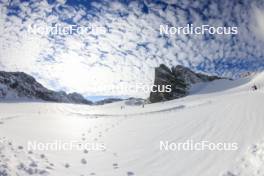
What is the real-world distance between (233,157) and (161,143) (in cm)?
360

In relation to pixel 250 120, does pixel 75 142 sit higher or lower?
lower

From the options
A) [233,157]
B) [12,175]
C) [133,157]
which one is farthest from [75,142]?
[233,157]

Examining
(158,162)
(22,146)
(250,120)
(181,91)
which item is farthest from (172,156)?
(181,91)

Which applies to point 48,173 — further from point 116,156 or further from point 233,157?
point 233,157

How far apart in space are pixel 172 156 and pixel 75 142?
533 centimetres

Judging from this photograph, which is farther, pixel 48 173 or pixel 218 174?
pixel 48 173

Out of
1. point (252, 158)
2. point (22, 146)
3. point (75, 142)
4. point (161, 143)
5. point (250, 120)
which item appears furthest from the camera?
point (75, 142)

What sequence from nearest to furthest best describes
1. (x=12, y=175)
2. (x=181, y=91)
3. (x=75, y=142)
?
(x=12, y=175) < (x=75, y=142) < (x=181, y=91)

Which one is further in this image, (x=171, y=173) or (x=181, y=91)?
(x=181, y=91)

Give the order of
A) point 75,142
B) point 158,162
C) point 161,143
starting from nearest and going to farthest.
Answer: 1. point 158,162
2. point 161,143
3. point 75,142

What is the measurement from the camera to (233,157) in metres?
8.12

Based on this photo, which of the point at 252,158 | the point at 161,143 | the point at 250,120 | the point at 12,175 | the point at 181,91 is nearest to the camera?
the point at 12,175

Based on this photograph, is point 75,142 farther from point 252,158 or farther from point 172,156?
point 252,158

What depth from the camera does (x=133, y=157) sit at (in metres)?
9.83
